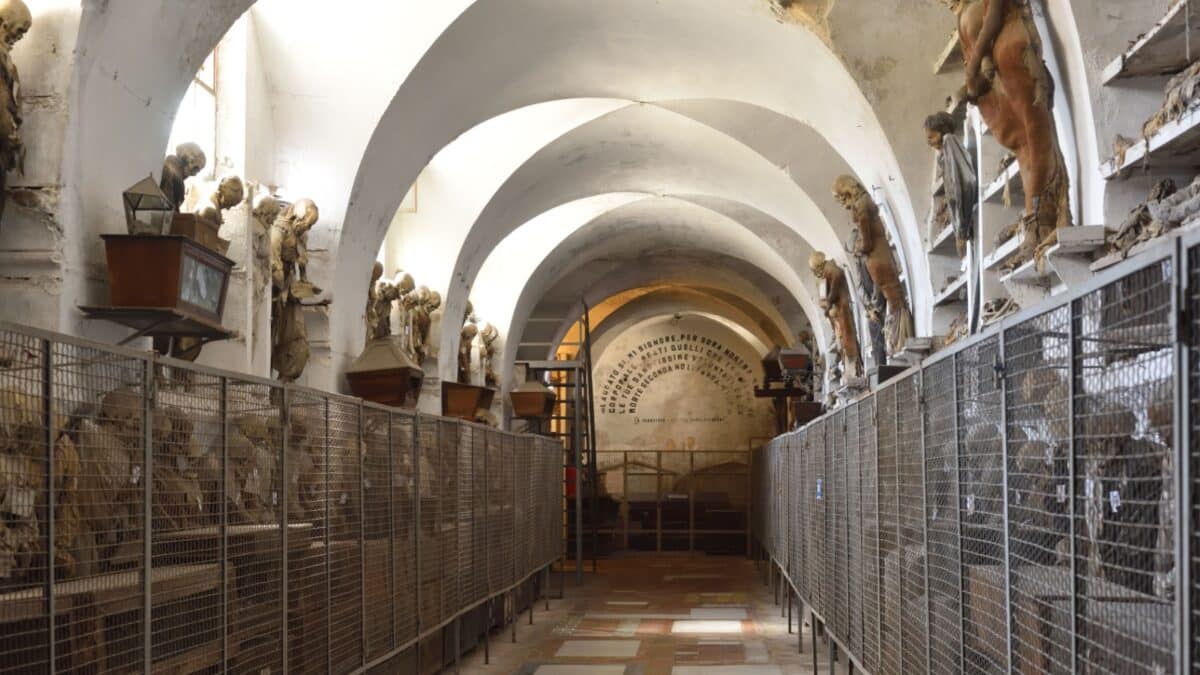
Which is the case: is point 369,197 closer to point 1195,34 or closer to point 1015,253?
point 1015,253

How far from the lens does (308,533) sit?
7.09 metres

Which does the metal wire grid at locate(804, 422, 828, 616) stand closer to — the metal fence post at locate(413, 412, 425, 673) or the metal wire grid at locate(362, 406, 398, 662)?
the metal fence post at locate(413, 412, 425, 673)

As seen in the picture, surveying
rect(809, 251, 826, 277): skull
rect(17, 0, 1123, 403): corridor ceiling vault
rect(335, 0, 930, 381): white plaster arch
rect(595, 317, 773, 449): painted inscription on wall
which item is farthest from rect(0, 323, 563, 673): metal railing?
rect(595, 317, 773, 449): painted inscription on wall

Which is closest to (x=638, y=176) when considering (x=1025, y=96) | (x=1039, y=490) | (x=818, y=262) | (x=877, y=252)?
(x=818, y=262)

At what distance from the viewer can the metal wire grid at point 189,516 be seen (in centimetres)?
491

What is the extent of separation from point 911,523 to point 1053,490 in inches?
92.1

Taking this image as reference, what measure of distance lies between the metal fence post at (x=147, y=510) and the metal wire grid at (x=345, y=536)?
8.65 feet

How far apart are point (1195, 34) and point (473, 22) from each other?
7.71 meters

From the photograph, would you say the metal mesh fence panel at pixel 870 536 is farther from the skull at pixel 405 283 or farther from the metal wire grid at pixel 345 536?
the skull at pixel 405 283

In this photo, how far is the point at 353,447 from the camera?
26.2 feet

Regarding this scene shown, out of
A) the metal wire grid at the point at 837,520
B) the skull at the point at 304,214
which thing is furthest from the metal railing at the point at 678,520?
the metal wire grid at the point at 837,520

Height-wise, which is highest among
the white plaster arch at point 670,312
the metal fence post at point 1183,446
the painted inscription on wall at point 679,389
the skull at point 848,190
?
the white plaster arch at point 670,312

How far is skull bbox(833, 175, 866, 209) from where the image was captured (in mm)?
15328

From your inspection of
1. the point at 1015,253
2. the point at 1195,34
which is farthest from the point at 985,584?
the point at 1015,253
